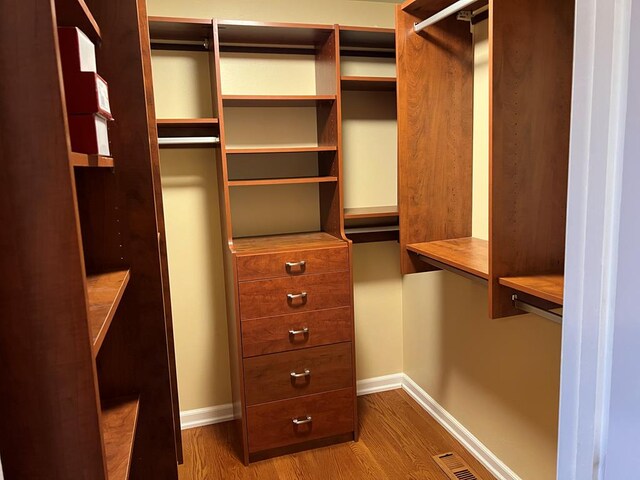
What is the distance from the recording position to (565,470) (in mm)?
680

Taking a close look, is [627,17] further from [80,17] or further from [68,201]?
[80,17]

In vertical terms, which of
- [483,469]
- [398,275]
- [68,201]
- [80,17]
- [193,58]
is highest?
[193,58]

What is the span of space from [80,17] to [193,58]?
4.92ft

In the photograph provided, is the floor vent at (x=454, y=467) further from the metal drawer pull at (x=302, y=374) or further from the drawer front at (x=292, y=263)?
the drawer front at (x=292, y=263)

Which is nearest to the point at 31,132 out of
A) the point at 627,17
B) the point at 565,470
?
the point at 627,17

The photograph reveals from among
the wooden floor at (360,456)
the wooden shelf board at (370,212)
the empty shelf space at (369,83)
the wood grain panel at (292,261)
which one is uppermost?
the empty shelf space at (369,83)

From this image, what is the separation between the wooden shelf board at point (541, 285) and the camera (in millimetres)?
1389

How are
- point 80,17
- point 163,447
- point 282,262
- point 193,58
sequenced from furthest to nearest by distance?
point 193,58, point 282,262, point 163,447, point 80,17

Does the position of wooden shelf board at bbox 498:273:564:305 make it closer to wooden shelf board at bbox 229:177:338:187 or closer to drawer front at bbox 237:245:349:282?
drawer front at bbox 237:245:349:282

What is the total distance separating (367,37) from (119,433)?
214 centimetres

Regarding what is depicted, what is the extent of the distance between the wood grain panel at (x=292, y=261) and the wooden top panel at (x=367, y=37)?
105 cm

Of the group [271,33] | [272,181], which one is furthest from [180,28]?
[272,181]

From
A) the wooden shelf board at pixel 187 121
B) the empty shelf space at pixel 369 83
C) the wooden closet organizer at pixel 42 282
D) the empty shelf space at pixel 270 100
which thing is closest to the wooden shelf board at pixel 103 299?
the wooden closet organizer at pixel 42 282

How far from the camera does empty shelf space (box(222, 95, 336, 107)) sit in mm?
2320
